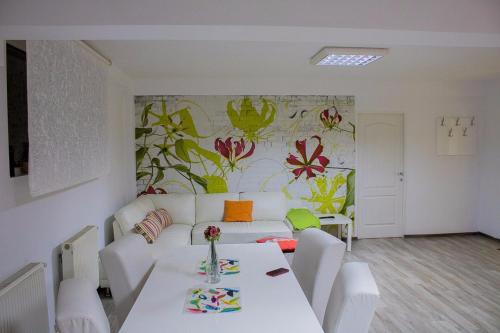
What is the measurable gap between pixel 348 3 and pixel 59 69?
6.77ft

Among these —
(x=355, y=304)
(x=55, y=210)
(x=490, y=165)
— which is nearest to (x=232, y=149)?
(x=55, y=210)

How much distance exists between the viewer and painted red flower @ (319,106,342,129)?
17.7 ft

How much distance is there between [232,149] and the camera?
5.30m

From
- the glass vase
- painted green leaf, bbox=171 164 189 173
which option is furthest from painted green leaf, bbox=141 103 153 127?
the glass vase

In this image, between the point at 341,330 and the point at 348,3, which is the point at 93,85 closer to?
the point at 348,3

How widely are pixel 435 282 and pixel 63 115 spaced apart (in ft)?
12.9

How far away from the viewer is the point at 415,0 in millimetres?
1729

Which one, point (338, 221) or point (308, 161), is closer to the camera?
point (338, 221)

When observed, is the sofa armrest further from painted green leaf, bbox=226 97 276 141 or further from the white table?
painted green leaf, bbox=226 97 276 141

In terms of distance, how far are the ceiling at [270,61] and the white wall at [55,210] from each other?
66cm

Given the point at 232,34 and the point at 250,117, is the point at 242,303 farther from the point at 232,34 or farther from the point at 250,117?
the point at 250,117

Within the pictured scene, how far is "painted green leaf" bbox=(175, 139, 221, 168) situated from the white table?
109 inches

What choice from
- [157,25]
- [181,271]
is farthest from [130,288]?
[157,25]

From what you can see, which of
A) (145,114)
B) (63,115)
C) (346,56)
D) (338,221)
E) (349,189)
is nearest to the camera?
(63,115)
